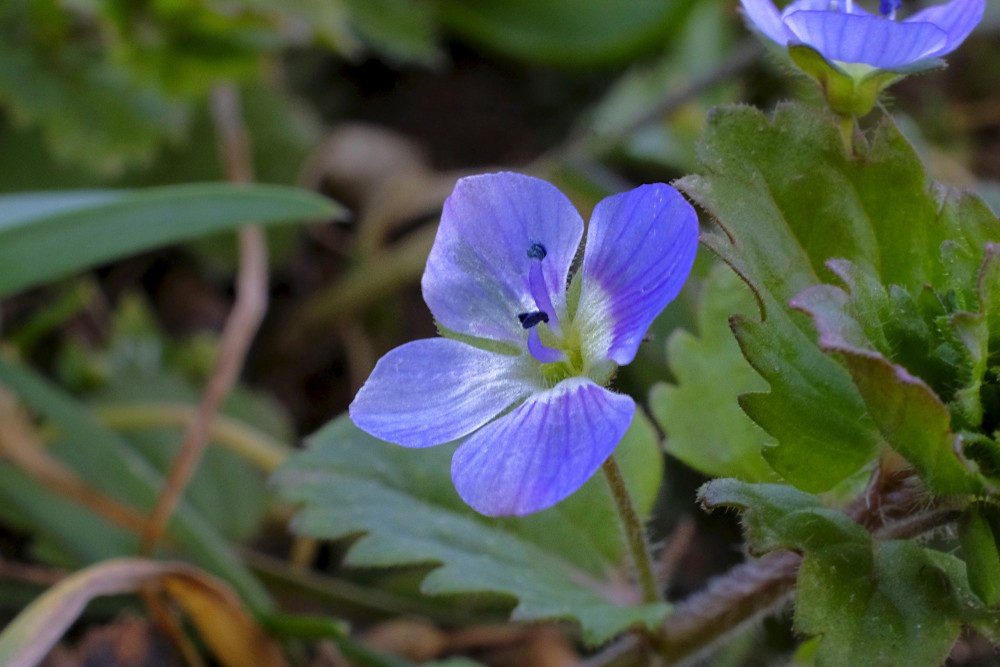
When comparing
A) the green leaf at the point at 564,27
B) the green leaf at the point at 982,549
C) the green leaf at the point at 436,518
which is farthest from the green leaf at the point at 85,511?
the green leaf at the point at 564,27

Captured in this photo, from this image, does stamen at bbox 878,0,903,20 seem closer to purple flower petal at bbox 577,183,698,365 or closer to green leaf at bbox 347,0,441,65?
purple flower petal at bbox 577,183,698,365

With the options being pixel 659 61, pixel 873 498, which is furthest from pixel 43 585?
pixel 659 61

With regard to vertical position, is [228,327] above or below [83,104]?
below

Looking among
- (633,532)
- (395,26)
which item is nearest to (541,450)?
(633,532)

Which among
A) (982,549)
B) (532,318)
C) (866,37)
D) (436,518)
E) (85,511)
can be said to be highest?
(866,37)

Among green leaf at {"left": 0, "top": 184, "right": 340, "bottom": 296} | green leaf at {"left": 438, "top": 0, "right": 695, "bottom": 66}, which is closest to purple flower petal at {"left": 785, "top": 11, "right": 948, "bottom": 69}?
green leaf at {"left": 0, "top": 184, "right": 340, "bottom": 296}

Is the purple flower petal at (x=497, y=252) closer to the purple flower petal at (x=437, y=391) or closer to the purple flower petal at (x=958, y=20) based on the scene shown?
the purple flower petal at (x=437, y=391)

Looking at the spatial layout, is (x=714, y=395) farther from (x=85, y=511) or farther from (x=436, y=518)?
(x=85, y=511)

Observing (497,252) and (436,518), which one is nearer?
(497,252)
